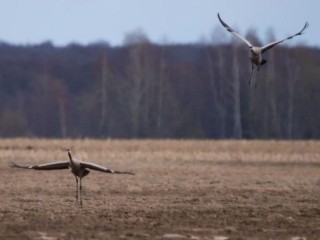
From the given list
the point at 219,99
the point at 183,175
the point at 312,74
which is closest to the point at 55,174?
the point at 183,175

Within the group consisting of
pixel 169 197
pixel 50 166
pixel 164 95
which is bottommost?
pixel 169 197

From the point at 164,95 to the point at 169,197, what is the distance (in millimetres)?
54548

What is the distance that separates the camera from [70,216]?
55.7ft

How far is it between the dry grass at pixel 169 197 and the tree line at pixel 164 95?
23.2 metres

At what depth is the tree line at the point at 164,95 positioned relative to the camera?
6569 centimetres

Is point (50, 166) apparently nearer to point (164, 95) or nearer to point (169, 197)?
point (169, 197)

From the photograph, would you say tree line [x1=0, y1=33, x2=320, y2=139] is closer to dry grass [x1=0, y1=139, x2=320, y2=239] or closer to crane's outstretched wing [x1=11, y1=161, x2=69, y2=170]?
dry grass [x1=0, y1=139, x2=320, y2=239]

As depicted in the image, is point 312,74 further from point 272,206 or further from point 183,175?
point 272,206

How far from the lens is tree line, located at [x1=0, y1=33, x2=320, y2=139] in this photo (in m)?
65.7

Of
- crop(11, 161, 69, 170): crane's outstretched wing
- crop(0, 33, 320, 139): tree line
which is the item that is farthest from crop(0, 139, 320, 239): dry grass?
crop(0, 33, 320, 139): tree line

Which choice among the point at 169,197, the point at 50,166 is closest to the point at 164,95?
the point at 169,197

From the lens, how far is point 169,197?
68.6ft

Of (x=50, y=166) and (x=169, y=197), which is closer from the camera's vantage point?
(x=50, y=166)

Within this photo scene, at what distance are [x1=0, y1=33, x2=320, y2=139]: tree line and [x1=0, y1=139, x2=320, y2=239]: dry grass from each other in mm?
23244
